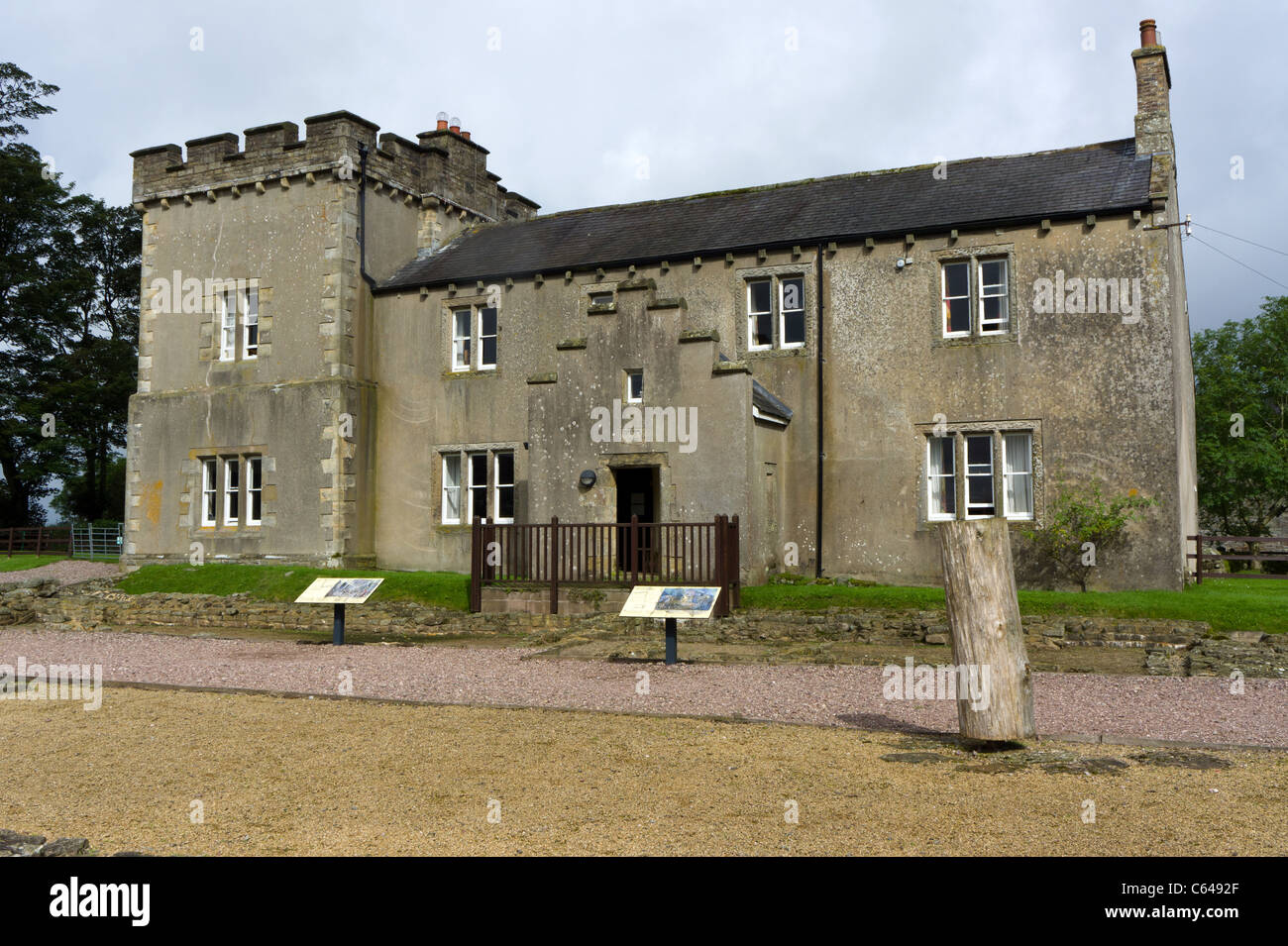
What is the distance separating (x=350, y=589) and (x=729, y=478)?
652 cm

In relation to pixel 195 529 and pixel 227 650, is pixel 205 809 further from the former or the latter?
pixel 195 529

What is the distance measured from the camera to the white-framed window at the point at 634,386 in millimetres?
19266

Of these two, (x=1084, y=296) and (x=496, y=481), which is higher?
(x=1084, y=296)

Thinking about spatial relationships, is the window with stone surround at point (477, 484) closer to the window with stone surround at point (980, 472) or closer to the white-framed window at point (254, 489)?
the white-framed window at point (254, 489)

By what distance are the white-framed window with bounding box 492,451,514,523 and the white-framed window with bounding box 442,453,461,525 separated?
99 centimetres

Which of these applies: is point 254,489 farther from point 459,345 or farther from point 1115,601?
point 1115,601

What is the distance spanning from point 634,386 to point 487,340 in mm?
5459

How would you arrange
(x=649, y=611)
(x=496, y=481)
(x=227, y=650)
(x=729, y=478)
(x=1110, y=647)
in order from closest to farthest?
1. (x=649, y=611)
2. (x=1110, y=647)
3. (x=227, y=650)
4. (x=729, y=478)
5. (x=496, y=481)

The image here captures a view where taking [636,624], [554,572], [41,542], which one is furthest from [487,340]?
[41,542]

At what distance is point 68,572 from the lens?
28.2 metres

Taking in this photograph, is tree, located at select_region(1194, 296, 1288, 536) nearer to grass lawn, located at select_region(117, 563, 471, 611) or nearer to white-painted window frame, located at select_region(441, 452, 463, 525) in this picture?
white-painted window frame, located at select_region(441, 452, 463, 525)

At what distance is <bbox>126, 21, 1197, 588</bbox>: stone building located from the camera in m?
18.5

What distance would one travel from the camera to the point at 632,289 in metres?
19.4

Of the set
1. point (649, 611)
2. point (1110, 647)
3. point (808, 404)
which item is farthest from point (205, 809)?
point (808, 404)
